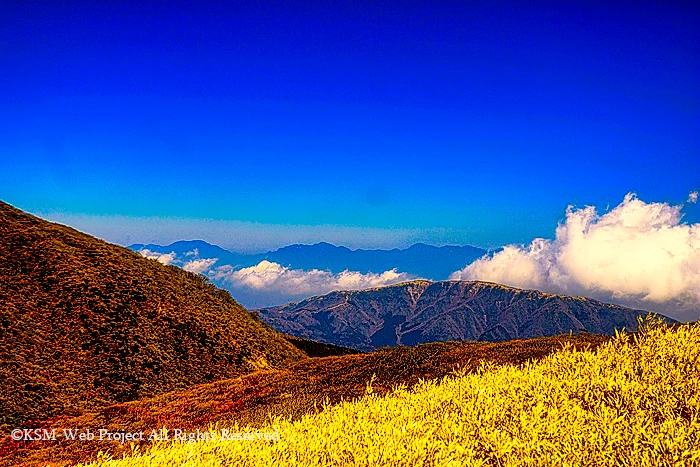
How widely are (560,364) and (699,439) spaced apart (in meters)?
5.04

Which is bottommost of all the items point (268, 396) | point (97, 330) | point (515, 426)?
point (268, 396)

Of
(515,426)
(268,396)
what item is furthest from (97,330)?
(515,426)

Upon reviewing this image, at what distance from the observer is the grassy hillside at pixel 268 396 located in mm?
14469

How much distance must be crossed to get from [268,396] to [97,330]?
17.0 meters

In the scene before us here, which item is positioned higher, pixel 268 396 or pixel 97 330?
pixel 97 330

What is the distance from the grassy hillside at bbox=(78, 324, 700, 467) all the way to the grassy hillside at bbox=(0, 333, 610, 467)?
2.72 m

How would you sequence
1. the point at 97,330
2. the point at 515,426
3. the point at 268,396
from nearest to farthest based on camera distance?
1. the point at 515,426
2. the point at 268,396
3. the point at 97,330

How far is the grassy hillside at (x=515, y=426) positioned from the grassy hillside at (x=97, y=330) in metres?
18.0

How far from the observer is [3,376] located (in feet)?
77.3

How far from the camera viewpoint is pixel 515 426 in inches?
327

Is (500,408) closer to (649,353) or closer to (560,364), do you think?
(560,364)

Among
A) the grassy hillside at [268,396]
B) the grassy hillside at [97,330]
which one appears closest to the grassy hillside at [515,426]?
the grassy hillside at [268,396]

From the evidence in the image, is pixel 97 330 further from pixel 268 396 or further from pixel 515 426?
→ pixel 515 426

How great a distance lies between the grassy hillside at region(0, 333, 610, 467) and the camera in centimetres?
1447
